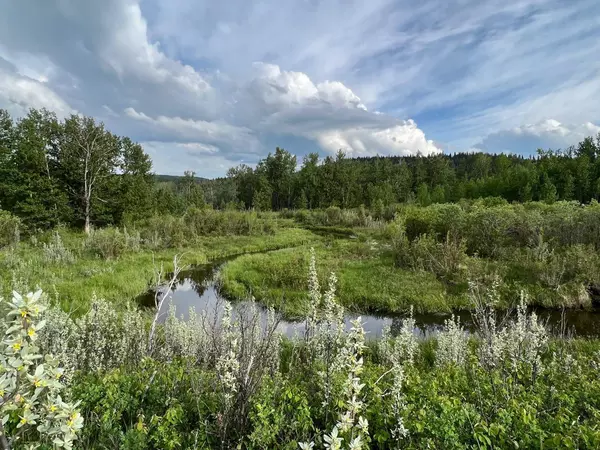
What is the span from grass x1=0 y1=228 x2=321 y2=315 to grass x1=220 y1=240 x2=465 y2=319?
3435 millimetres

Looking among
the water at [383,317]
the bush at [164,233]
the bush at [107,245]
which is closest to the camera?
the water at [383,317]

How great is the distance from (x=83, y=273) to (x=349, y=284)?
11.7 meters

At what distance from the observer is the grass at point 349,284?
1252 centimetres

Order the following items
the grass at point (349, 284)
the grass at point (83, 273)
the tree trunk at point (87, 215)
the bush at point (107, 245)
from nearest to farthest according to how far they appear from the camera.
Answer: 1. the grass at point (83, 273)
2. the grass at point (349, 284)
3. the bush at point (107, 245)
4. the tree trunk at point (87, 215)

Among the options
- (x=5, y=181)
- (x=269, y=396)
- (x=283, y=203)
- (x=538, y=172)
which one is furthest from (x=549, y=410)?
(x=283, y=203)

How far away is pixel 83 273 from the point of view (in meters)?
14.7

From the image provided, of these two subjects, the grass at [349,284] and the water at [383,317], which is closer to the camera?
the water at [383,317]

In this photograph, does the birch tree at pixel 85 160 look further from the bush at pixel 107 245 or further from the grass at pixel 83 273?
the bush at pixel 107 245

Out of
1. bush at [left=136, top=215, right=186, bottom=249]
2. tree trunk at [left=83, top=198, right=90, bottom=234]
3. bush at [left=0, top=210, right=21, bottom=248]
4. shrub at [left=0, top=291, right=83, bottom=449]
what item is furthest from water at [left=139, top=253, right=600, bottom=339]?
tree trunk at [left=83, top=198, right=90, bottom=234]

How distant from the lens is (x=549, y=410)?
3.01 m

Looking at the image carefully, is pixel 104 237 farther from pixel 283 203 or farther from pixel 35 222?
pixel 283 203

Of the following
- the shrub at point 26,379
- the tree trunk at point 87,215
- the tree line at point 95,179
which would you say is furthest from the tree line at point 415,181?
the shrub at point 26,379

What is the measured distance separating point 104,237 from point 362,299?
1515 cm

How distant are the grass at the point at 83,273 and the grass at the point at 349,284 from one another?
11.3 ft
